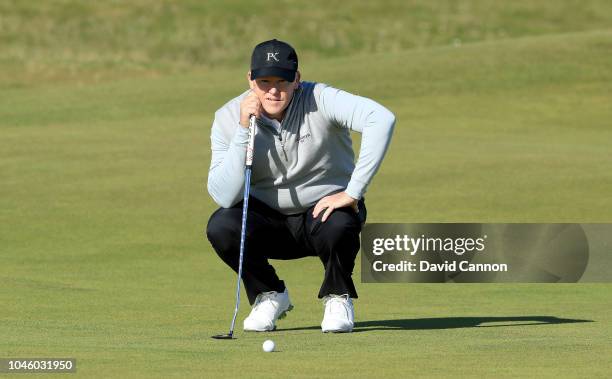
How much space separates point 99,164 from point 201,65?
26.8 meters

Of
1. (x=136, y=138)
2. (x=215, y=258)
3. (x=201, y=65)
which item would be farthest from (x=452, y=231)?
(x=201, y=65)

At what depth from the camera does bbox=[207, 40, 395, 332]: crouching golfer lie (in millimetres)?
7688

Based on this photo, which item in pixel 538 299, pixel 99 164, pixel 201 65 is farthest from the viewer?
pixel 201 65

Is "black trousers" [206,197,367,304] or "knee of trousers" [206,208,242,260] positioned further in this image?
"knee of trousers" [206,208,242,260]

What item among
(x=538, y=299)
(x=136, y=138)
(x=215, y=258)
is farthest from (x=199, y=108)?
(x=538, y=299)

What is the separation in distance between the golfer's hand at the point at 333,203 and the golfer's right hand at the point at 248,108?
58 cm

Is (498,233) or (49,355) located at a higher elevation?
(498,233)

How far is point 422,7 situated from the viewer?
53.7 meters

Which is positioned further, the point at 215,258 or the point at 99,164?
the point at 99,164

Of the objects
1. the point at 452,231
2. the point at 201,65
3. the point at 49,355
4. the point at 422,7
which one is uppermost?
the point at 422,7

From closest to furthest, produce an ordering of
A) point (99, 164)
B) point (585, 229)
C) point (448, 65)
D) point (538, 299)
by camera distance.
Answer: point (538, 299), point (585, 229), point (99, 164), point (448, 65)

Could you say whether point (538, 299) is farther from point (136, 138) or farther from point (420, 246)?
point (136, 138)

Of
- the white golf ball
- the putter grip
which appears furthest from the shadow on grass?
the white golf ball

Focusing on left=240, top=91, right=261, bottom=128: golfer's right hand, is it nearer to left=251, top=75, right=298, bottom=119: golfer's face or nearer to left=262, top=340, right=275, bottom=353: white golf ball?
left=251, top=75, right=298, bottom=119: golfer's face
